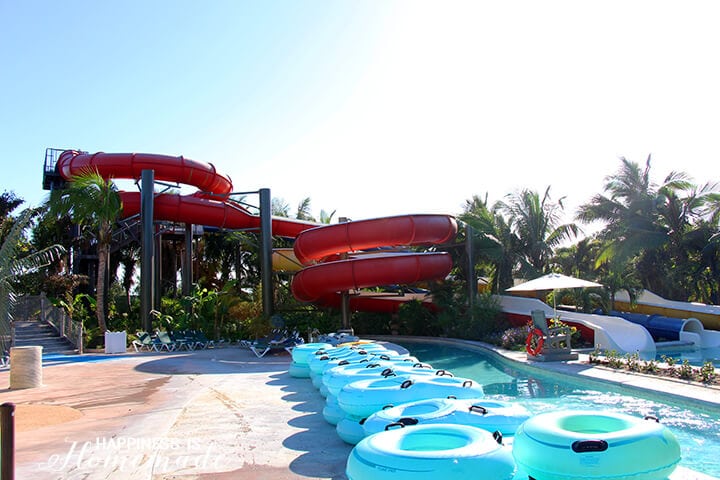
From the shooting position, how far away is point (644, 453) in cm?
346

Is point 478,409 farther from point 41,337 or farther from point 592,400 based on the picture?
point 41,337

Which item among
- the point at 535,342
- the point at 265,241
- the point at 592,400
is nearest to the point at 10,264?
the point at 592,400

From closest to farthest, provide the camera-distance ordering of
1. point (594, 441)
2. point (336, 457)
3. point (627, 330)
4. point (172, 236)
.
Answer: point (594, 441), point (336, 457), point (627, 330), point (172, 236)

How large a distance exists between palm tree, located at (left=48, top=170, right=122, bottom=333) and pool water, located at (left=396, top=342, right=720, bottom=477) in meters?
10.7

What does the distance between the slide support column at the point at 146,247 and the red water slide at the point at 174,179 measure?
0.89 m

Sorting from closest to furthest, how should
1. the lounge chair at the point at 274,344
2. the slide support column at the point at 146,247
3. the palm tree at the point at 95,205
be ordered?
the lounge chair at the point at 274,344 → the palm tree at the point at 95,205 → the slide support column at the point at 146,247

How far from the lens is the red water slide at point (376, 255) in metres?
16.4

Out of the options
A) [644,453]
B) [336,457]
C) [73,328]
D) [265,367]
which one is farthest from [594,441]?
[73,328]

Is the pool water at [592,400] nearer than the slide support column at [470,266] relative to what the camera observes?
Yes

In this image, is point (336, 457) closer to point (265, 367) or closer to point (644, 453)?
point (644, 453)

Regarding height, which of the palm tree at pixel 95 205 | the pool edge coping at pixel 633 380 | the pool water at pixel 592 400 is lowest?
the pool water at pixel 592 400

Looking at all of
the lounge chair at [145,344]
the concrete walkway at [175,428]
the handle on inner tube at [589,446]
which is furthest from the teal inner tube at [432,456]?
the lounge chair at [145,344]

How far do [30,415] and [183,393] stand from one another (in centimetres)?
220

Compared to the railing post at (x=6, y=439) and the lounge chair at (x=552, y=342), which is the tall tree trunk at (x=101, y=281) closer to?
the lounge chair at (x=552, y=342)
